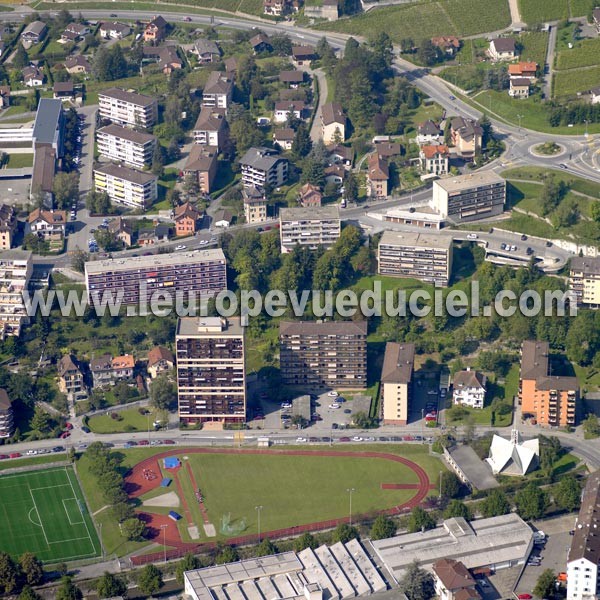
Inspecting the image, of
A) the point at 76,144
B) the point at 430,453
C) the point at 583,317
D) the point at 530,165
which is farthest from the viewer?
the point at 76,144

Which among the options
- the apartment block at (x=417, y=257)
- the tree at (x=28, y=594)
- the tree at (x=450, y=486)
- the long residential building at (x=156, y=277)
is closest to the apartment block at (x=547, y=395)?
the tree at (x=450, y=486)

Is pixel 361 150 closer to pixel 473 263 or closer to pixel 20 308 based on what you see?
pixel 473 263

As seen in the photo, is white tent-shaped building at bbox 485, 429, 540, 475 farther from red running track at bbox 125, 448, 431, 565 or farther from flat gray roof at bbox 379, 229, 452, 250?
flat gray roof at bbox 379, 229, 452, 250

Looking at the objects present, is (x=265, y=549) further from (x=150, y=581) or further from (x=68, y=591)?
(x=68, y=591)

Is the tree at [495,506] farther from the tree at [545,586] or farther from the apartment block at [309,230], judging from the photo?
the apartment block at [309,230]

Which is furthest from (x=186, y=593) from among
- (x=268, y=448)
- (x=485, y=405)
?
(x=485, y=405)

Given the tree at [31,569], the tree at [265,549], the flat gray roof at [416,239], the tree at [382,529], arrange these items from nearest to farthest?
the tree at [31,569] → the tree at [265,549] → the tree at [382,529] → the flat gray roof at [416,239]

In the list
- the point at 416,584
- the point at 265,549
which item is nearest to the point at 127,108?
the point at 265,549

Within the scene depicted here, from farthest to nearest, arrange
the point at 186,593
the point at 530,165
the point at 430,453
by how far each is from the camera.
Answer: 1. the point at 530,165
2. the point at 430,453
3. the point at 186,593
